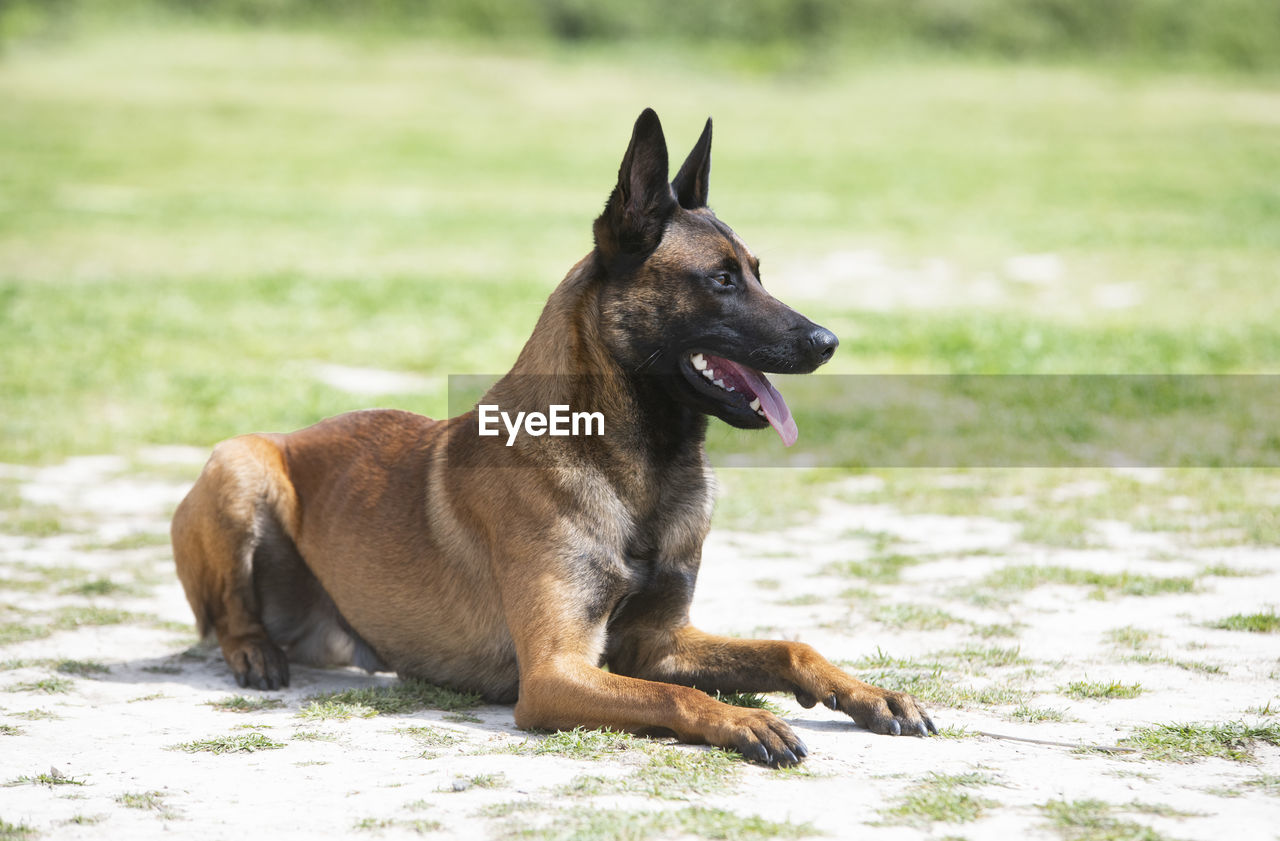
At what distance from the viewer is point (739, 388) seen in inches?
187

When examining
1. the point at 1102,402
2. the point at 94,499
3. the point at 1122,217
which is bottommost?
the point at 94,499

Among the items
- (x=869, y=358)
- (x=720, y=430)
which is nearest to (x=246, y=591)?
(x=720, y=430)

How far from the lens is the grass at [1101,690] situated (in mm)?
4773

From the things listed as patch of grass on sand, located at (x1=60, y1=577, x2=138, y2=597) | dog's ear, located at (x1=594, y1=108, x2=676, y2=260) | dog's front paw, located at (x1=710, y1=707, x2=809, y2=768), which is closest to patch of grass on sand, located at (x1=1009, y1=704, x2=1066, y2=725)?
dog's front paw, located at (x1=710, y1=707, x2=809, y2=768)

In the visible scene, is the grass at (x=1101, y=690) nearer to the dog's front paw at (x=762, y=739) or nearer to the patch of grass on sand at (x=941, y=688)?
the patch of grass on sand at (x=941, y=688)

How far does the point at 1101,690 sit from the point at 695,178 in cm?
225

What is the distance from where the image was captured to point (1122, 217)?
74.8 feet

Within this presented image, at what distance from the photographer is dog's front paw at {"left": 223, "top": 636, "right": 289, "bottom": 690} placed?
527 cm

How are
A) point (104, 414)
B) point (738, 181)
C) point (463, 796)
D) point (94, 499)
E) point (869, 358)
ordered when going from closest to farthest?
1. point (463, 796)
2. point (94, 499)
3. point (104, 414)
4. point (869, 358)
5. point (738, 181)

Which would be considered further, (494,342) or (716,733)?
(494,342)

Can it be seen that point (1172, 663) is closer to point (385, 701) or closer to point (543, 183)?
point (385, 701)

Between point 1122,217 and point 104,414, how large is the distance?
678 inches

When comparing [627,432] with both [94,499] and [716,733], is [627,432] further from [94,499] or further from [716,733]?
[94,499]

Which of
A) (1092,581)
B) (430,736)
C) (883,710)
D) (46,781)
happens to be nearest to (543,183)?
(1092,581)
